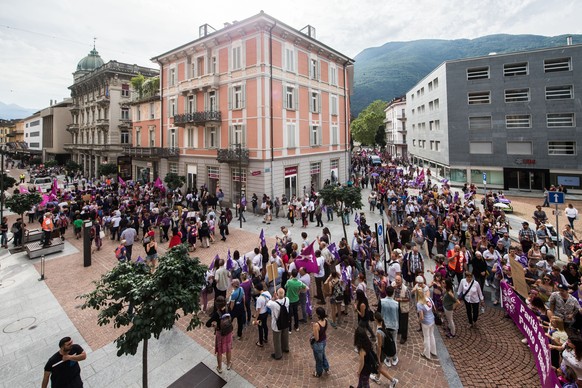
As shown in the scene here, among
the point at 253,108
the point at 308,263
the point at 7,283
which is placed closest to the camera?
the point at 308,263

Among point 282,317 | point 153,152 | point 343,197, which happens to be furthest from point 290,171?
point 282,317

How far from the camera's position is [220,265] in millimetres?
9344

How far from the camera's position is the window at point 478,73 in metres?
34.4

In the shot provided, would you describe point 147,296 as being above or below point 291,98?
below

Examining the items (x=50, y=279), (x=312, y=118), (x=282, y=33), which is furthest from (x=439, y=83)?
(x=50, y=279)

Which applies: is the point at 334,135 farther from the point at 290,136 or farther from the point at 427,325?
the point at 427,325

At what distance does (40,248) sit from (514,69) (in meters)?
45.8

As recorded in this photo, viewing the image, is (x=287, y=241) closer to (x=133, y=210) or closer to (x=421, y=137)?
(x=133, y=210)

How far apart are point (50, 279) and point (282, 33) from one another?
23.2 meters

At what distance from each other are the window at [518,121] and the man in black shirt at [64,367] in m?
42.0

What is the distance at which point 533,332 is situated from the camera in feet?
23.0

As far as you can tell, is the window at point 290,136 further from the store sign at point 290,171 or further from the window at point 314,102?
the window at point 314,102

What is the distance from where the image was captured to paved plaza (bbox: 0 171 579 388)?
6625mm

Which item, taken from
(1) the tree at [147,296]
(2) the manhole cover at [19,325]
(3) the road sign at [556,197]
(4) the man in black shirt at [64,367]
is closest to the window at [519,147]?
(3) the road sign at [556,197]
